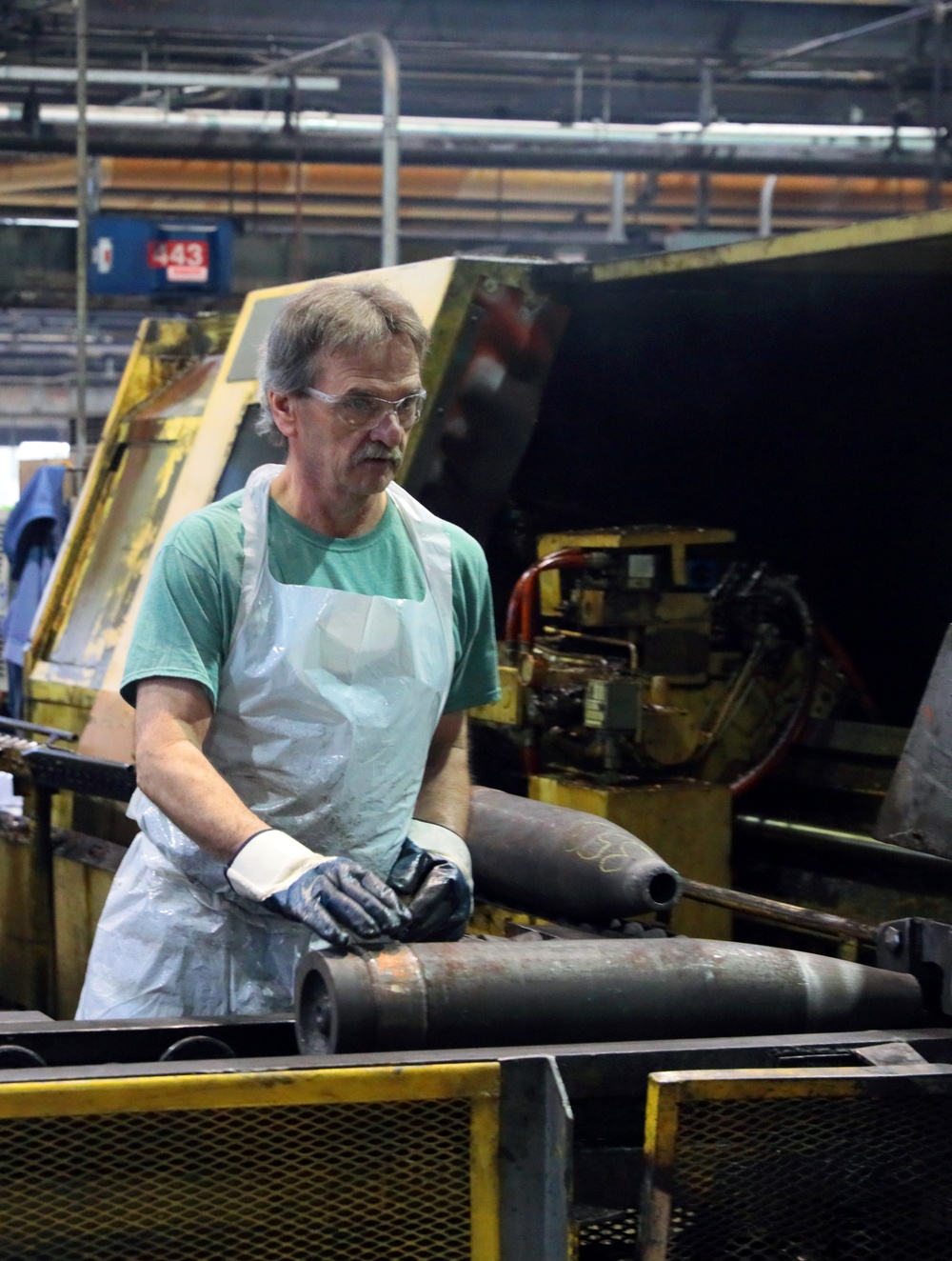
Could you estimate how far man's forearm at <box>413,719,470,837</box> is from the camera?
210 cm

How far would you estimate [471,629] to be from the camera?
2086 mm

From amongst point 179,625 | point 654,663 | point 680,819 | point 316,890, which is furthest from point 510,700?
point 316,890

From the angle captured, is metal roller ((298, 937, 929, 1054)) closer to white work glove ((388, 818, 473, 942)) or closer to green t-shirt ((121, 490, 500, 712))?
white work glove ((388, 818, 473, 942))

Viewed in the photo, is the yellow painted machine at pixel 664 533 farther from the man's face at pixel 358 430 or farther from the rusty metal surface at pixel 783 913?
the man's face at pixel 358 430

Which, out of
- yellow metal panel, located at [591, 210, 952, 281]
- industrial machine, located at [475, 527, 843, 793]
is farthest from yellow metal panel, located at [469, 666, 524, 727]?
yellow metal panel, located at [591, 210, 952, 281]

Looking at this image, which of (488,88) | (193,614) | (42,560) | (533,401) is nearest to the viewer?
(193,614)

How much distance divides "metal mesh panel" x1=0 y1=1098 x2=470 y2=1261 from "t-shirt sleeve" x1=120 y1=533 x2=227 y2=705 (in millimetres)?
574

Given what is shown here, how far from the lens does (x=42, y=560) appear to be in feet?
20.7

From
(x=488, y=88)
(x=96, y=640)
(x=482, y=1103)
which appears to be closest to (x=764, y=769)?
(x=96, y=640)

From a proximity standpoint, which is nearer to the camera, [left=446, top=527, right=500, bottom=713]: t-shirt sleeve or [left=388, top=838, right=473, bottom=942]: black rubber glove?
[left=388, top=838, right=473, bottom=942]: black rubber glove

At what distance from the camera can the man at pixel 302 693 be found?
1.82m

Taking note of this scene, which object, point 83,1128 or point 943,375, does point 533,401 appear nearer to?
point 943,375

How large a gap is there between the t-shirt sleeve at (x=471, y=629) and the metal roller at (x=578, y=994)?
1.41 ft

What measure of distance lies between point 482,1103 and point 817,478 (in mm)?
3027
